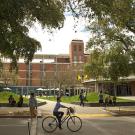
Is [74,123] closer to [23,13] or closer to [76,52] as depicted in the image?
[23,13]

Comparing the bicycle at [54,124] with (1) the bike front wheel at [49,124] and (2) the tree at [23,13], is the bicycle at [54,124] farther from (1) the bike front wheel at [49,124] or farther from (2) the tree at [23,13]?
(2) the tree at [23,13]

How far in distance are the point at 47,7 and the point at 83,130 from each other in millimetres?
7200

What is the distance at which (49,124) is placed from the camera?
21.0 m

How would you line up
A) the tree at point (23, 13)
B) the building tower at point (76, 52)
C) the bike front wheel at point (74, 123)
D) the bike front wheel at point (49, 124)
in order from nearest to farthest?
the tree at point (23, 13), the bike front wheel at point (49, 124), the bike front wheel at point (74, 123), the building tower at point (76, 52)

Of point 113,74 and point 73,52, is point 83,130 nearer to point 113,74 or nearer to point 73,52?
point 113,74

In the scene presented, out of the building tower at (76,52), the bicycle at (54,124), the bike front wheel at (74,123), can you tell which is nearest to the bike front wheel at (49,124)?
the bicycle at (54,124)

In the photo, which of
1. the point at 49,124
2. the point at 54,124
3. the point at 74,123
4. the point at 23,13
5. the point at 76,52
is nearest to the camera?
the point at 23,13

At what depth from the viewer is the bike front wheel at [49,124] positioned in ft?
68.9

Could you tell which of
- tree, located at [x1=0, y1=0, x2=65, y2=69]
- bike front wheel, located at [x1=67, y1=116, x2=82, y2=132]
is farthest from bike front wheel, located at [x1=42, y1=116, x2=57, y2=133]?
tree, located at [x1=0, y1=0, x2=65, y2=69]

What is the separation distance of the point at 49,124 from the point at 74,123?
1387 millimetres

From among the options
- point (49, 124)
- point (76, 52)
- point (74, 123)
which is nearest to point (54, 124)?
point (49, 124)

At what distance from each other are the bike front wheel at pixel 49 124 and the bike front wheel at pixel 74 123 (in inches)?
31.8

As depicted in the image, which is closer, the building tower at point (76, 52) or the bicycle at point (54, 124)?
the bicycle at point (54, 124)

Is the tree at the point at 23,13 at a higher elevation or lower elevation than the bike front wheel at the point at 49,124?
higher
